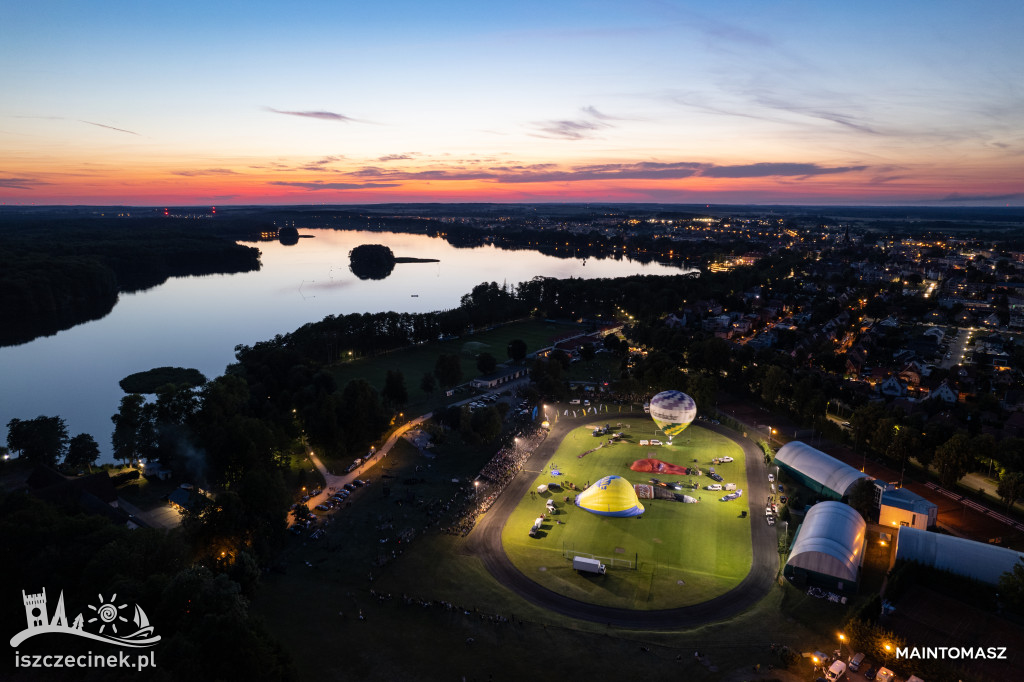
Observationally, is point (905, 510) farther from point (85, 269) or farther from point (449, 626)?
point (85, 269)

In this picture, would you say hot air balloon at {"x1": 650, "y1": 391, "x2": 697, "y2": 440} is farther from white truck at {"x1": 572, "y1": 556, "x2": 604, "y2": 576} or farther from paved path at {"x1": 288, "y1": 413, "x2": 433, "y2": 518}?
paved path at {"x1": 288, "y1": 413, "x2": 433, "y2": 518}

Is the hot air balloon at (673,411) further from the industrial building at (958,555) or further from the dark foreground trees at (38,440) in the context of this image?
the dark foreground trees at (38,440)

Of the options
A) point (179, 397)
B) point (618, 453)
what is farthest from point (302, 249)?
point (618, 453)

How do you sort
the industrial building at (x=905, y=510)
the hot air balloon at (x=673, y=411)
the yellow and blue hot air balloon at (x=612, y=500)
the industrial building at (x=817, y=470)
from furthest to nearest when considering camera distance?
1. the hot air balloon at (x=673, y=411)
2. the industrial building at (x=817, y=470)
3. the yellow and blue hot air balloon at (x=612, y=500)
4. the industrial building at (x=905, y=510)

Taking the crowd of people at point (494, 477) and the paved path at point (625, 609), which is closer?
the paved path at point (625, 609)

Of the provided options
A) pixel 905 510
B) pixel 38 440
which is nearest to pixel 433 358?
pixel 38 440

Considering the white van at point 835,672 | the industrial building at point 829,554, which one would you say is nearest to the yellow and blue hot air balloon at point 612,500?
the industrial building at point 829,554
